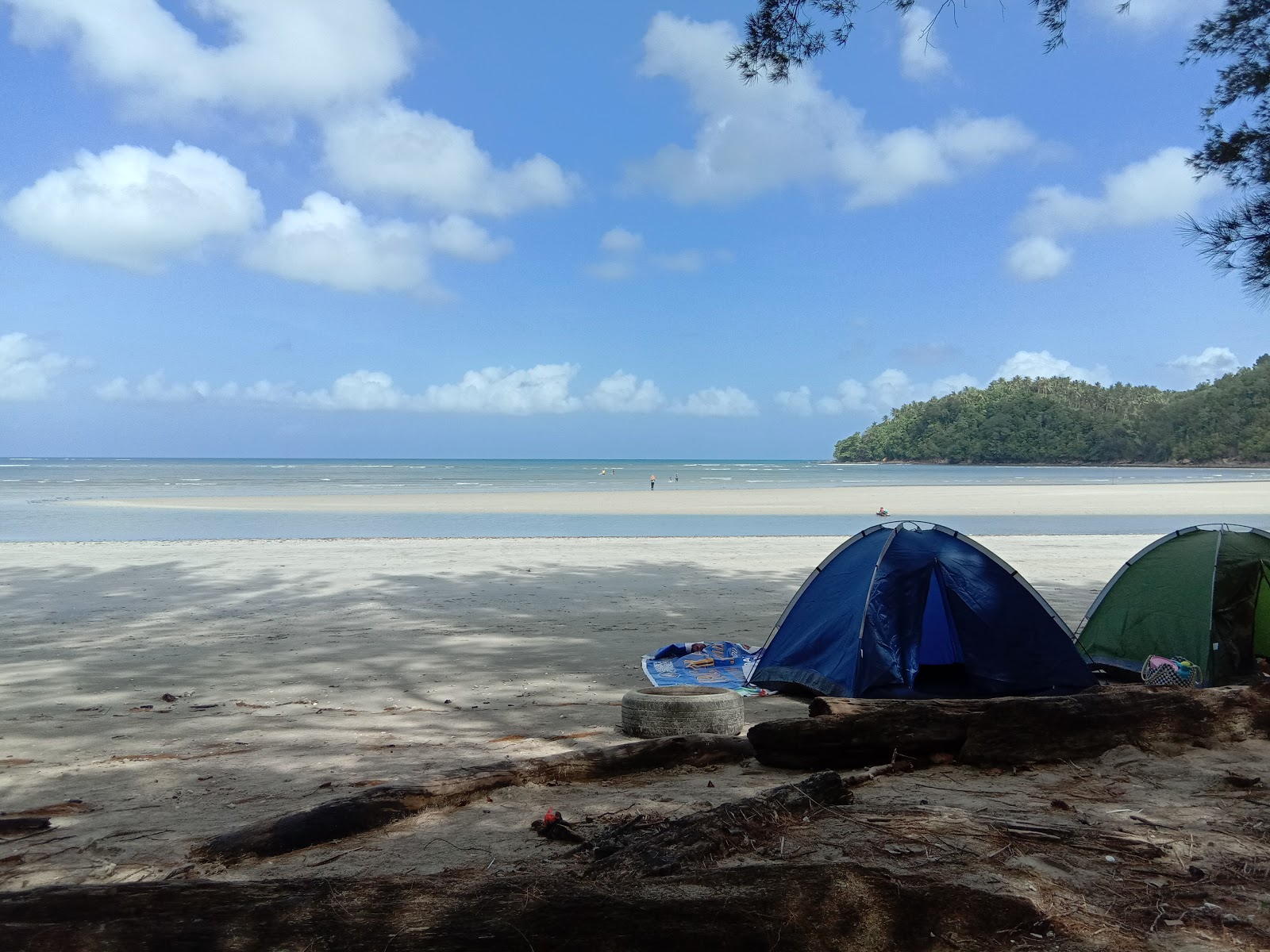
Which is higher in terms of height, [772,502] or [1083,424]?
[1083,424]

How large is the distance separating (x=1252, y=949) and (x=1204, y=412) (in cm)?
12872

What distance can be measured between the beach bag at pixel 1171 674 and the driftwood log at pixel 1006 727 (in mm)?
1326

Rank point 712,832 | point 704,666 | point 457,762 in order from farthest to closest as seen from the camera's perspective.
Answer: point 704,666, point 457,762, point 712,832

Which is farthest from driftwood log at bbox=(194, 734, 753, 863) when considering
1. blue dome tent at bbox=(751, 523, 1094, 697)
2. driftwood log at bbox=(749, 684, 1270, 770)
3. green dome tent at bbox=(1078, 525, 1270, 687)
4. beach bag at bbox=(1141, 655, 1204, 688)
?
green dome tent at bbox=(1078, 525, 1270, 687)

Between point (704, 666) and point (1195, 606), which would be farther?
point (704, 666)

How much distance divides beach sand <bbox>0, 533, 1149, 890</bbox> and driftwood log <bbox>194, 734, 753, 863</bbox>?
13 cm

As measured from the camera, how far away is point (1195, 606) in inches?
305

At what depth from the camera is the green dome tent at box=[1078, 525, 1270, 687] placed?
24.9 ft

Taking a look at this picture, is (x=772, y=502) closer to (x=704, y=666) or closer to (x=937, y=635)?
(x=704, y=666)

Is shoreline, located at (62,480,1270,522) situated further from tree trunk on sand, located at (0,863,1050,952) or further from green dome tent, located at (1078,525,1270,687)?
tree trunk on sand, located at (0,863,1050,952)

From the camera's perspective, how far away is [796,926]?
3.13 metres

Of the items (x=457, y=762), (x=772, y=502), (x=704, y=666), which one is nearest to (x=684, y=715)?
(x=457, y=762)

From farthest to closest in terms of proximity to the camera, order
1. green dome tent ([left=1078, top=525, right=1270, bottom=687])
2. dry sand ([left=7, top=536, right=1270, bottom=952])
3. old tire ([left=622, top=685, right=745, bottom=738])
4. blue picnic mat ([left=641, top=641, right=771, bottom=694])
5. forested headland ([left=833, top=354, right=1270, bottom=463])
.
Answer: forested headland ([left=833, top=354, right=1270, bottom=463]) < blue picnic mat ([left=641, top=641, right=771, bottom=694]) < green dome tent ([left=1078, top=525, right=1270, bottom=687]) < old tire ([left=622, top=685, right=745, bottom=738]) < dry sand ([left=7, top=536, right=1270, bottom=952])

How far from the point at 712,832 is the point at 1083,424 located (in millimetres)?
136406
